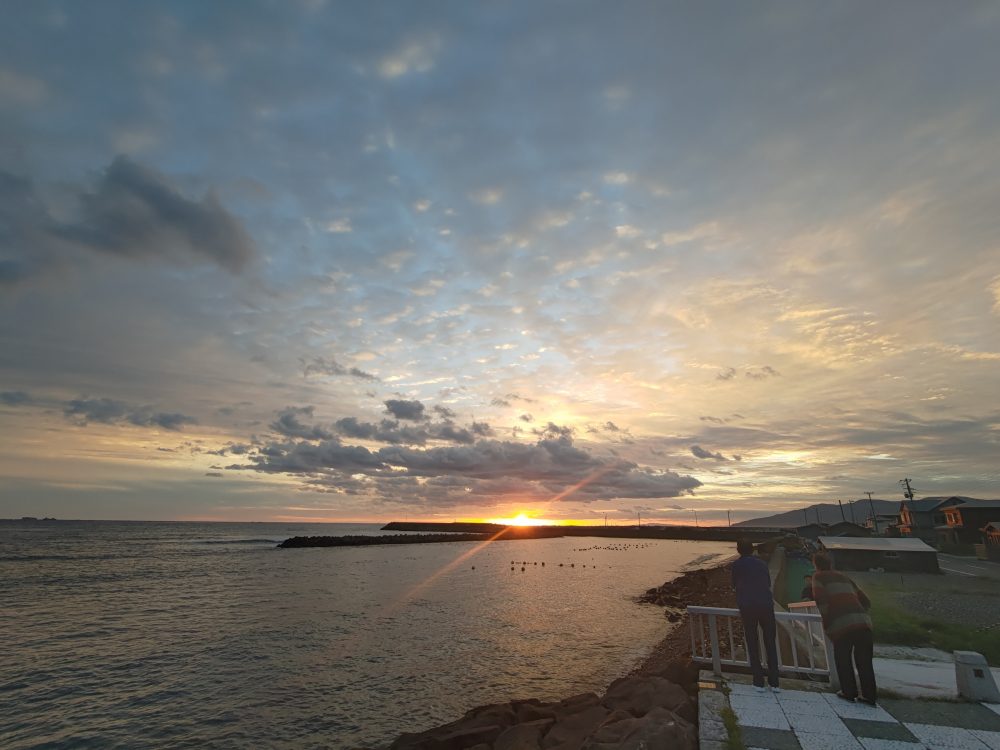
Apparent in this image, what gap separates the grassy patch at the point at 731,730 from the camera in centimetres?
673

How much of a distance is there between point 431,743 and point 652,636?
16318mm

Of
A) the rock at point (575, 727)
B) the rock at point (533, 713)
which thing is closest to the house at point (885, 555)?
the rock at point (533, 713)

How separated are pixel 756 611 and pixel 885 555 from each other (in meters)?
38.7

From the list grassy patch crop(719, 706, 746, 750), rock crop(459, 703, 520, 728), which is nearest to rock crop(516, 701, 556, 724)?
rock crop(459, 703, 520, 728)

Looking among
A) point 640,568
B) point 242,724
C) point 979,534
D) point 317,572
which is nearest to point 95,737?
point 242,724

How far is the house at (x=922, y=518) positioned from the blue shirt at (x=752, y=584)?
237 ft

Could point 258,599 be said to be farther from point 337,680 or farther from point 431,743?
point 431,743

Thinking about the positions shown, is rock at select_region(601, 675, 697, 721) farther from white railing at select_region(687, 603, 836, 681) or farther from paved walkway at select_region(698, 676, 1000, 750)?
paved walkway at select_region(698, 676, 1000, 750)

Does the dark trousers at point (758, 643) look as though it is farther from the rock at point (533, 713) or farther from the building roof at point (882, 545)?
the building roof at point (882, 545)

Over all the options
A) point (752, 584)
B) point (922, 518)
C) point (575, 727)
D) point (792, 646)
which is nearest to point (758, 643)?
point (752, 584)

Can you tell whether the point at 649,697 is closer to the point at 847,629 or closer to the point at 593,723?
the point at 593,723

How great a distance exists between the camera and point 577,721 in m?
11.4

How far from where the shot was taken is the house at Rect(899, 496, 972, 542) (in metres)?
65.4

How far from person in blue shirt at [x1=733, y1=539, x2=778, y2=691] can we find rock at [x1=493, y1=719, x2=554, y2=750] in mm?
4868
